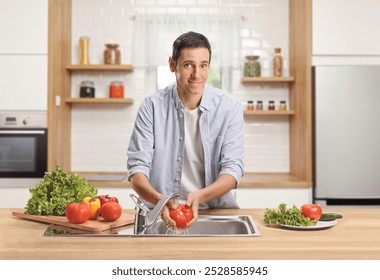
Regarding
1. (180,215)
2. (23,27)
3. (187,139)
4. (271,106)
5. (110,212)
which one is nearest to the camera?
(180,215)

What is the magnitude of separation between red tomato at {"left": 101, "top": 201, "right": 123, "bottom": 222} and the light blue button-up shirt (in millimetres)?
527

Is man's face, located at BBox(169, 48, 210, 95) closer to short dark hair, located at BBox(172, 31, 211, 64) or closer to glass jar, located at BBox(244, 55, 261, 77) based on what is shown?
short dark hair, located at BBox(172, 31, 211, 64)

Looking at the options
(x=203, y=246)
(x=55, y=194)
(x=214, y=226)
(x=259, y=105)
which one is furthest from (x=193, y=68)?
(x=259, y=105)

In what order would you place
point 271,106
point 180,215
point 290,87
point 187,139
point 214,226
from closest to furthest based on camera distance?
point 180,215 < point 214,226 < point 187,139 < point 271,106 < point 290,87

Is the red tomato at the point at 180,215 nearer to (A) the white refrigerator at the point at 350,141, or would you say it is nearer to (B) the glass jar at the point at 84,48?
(A) the white refrigerator at the point at 350,141

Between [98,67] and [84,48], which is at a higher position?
[84,48]

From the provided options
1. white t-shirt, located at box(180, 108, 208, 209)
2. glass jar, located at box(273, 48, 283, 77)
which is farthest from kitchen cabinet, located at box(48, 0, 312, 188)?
white t-shirt, located at box(180, 108, 208, 209)

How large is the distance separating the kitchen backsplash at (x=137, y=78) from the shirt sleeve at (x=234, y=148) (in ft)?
6.85

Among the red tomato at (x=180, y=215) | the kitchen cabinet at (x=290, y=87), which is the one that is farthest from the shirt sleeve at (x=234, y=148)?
the kitchen cabinet at (x=290, y=87)

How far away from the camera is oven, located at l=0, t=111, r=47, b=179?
164 inches

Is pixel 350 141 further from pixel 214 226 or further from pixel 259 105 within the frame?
pixel 214 226

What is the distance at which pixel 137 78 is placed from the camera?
4.79 meters

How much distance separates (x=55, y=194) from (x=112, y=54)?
249 centimetres

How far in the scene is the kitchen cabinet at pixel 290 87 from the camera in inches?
162
